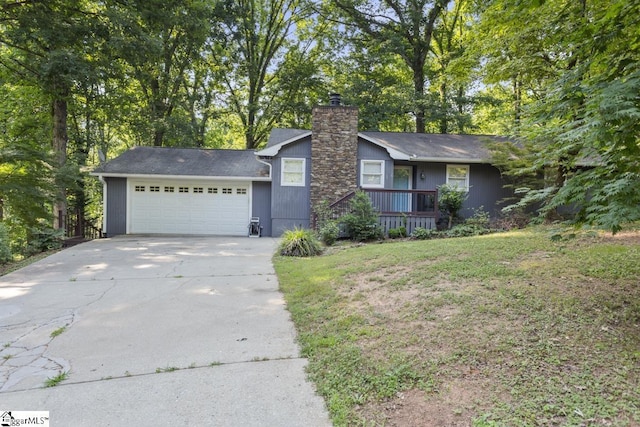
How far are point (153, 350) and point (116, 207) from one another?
1159cm

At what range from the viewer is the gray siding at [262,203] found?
13.6 meters

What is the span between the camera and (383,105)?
19.7m

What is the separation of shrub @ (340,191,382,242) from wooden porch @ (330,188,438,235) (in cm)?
56

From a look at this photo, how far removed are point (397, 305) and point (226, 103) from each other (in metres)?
21.3

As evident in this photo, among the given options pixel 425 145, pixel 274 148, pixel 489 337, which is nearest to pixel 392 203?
pixel 425 145

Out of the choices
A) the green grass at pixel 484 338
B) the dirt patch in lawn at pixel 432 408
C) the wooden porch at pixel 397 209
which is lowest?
the dirt patch in lawn at pixel 432 408

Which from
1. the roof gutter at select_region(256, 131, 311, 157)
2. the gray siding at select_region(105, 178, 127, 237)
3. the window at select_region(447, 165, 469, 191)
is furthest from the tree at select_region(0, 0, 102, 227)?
the window at select_region(447, 165, 469, 191)

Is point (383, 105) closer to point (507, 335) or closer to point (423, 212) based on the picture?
point (423, 212)

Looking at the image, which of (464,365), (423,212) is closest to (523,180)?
(423,212)

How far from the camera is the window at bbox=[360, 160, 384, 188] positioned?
12.6m

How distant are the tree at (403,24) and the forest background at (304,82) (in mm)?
79

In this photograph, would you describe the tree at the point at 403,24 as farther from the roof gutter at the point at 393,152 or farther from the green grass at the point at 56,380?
the green grass at the point at 56,380

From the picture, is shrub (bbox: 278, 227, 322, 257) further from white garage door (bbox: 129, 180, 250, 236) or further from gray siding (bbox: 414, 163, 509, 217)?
gray siding (bbox: 414, 163, 509, 217)

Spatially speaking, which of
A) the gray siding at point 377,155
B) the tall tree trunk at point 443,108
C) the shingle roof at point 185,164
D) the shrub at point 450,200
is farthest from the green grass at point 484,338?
the tall tree trunk at point 443,108
